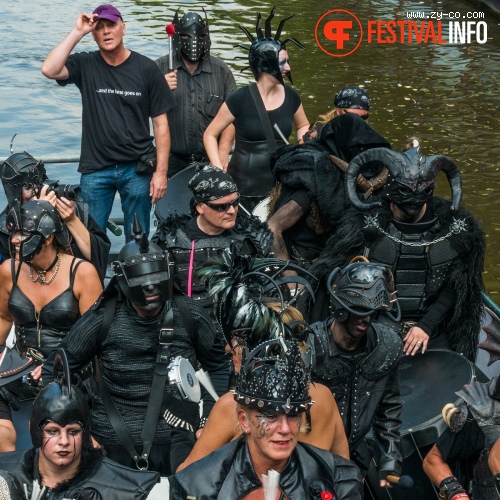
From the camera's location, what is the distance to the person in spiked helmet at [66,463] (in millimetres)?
5168

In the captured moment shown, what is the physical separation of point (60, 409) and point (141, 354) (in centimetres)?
81

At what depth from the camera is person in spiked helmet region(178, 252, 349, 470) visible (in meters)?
4.96

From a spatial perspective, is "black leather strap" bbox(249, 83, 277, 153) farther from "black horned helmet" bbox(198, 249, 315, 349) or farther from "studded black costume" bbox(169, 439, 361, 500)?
"studded black costume" bbox(169, 439, 361, 500)

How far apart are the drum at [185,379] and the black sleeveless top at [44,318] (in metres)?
1.23

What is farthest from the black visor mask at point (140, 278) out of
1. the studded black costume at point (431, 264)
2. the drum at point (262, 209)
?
the drum at point (262, 209)

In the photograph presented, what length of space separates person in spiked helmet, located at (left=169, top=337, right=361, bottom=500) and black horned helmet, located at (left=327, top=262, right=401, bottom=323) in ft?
3.98

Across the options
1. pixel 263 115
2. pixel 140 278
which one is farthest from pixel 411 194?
pixel 263 115

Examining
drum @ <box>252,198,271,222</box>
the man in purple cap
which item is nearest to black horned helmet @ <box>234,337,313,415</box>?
drum @ <box>252,198,271,222</box>

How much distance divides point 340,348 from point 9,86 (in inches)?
713

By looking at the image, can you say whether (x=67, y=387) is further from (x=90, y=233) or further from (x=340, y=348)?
(x=90, y=233)

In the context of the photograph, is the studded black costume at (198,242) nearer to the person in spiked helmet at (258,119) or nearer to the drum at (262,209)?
the drum at (262,209)

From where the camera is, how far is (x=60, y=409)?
5242mm

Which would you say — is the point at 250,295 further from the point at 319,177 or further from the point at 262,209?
the point at 262,209

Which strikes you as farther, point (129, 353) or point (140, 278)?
point (129, 353)
